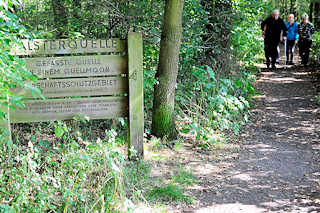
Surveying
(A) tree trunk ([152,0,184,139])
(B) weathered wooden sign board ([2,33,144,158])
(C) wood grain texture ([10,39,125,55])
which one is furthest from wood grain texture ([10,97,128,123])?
(A) tree trunk ([152,0,184,139])

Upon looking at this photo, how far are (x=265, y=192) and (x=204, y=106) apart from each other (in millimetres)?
2947

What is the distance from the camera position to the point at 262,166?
5.79 meters

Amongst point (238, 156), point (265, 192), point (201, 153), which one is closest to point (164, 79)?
point (201, 153)

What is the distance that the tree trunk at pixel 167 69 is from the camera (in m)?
6.00

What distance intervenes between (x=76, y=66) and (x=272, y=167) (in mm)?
→ 3253

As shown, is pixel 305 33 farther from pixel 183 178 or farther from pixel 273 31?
pixel 183 178

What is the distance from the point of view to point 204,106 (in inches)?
298

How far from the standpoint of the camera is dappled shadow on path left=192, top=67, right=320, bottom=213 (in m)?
4.61

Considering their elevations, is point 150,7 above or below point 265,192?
above

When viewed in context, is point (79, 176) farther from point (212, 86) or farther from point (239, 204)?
point (212, 86)

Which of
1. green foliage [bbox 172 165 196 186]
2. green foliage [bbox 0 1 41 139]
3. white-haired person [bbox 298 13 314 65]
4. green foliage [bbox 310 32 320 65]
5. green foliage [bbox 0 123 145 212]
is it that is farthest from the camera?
white-haired person [bbox 298 13 314 65]

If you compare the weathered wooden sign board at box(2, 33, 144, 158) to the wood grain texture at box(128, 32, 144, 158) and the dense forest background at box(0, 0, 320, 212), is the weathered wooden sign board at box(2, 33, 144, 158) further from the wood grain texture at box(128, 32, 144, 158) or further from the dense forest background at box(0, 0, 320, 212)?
the dense forest background at box(0, 0, 320, 212)

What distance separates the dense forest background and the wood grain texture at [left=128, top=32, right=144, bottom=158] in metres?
0.40

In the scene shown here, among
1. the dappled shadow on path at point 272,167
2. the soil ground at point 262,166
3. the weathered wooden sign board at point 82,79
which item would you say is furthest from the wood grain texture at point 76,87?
the dappled shadow on path at point 272,167
